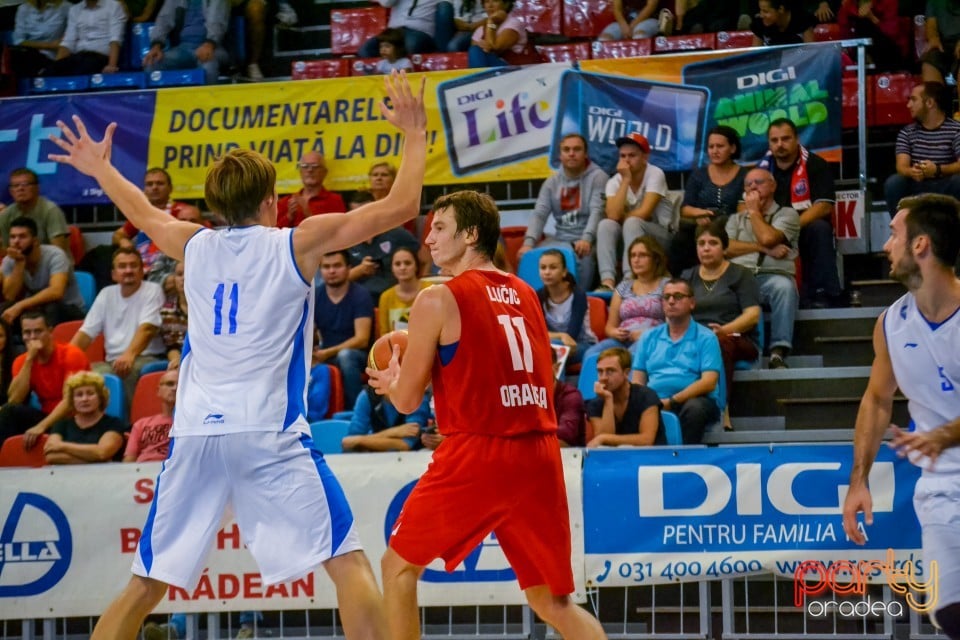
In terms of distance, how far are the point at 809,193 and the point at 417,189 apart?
6.91m

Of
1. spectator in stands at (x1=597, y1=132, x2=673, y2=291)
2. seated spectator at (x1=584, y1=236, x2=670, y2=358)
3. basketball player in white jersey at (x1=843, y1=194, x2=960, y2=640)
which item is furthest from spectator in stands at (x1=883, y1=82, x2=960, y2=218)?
basketball player in white jersey at (x1=843, y1=194, x2=960, y2=640)

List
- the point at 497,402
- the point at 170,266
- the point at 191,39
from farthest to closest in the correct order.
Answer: the point at 191,39, the point at 170,266, the point at 497,402

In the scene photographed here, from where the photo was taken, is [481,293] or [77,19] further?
[77,19]

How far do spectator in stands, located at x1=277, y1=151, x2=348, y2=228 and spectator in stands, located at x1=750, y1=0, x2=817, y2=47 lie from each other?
473 cm

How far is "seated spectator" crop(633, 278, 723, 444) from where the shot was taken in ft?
31.6

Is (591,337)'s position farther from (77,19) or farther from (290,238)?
(77,19)

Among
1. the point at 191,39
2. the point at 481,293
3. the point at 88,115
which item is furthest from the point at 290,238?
the point at 191,39

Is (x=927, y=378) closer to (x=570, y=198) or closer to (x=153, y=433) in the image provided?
(x=153, y=433)

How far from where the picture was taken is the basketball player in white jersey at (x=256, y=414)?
509 centimetres

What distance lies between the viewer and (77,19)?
657 inches

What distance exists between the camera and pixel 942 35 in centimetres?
1382

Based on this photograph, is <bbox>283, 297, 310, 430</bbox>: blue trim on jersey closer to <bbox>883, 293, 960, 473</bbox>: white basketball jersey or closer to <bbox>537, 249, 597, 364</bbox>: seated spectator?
<bbox>883, 293, 960, 473</bbox>: white basketball jersey

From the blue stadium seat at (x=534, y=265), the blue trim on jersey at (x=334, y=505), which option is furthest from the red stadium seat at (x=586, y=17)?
the blue trim on jersey at (x=334, y=505)

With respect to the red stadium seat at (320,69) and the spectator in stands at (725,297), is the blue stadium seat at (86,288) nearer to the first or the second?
the red stadium seat at (320,69)
